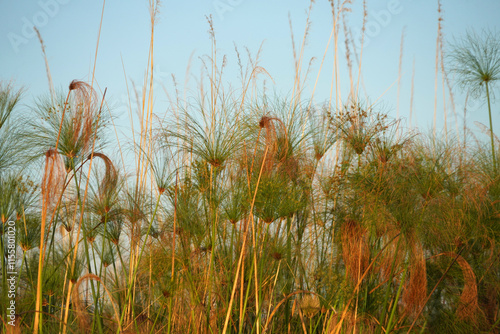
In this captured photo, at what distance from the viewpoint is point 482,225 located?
2.20 m

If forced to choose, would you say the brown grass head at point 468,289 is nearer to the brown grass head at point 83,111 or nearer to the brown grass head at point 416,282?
the brown grass head at point 416,282

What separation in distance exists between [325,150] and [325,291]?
794 mm

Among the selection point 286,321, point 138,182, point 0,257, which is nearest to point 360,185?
point 286,321

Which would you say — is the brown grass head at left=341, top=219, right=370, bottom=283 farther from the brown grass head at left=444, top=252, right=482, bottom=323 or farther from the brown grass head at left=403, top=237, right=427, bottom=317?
the brown grass head at left=444, top=252, right=482, bottom=323

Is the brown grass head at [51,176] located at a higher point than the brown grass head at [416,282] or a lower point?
higher

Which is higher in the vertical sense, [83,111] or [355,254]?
[83,111]

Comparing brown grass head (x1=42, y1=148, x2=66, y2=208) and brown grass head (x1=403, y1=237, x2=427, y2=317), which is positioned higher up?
brown grass head (x1=42, y1=148, x2=66, y2=208)

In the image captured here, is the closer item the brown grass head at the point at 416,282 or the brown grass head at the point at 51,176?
the brown grass head at the point at 51,176

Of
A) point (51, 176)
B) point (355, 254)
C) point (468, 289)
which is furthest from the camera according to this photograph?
point (468, 289)

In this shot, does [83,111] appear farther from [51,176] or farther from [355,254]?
[355,254]

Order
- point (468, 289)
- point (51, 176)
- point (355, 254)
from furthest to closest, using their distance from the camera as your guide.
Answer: point (468, 289) → point (355, 254) → point (51, 176)

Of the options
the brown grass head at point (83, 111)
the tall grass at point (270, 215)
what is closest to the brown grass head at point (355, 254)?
the tall grass at point (270, 215)

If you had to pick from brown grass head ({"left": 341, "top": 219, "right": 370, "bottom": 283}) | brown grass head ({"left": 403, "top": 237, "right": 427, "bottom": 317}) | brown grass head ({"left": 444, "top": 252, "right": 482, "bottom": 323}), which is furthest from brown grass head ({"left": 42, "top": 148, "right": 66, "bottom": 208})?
brown grass head ({"left": 444, "top": 252, "right": 482, "bottom": 323})

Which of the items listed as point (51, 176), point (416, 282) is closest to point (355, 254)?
point (416, 282)
